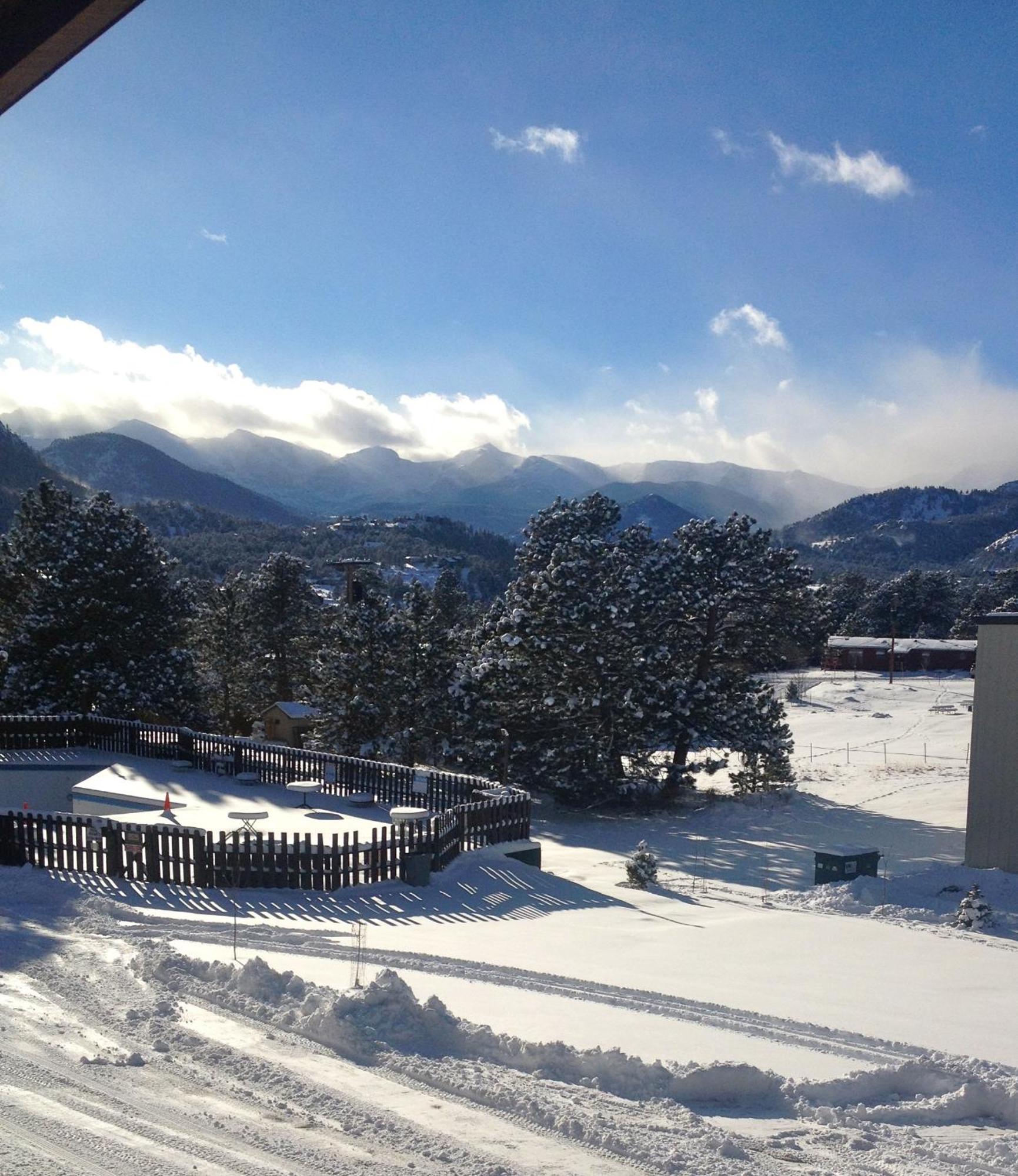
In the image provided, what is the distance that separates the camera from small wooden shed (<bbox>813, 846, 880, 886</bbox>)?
17672mm

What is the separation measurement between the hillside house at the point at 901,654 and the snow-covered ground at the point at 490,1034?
8329 centimetres

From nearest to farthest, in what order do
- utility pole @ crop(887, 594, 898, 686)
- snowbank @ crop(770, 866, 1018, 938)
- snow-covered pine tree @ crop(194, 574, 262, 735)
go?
snowbank @ crop(770, 866, 1018, 938), snow-covered pine tree @ crop(194, 574, 262, 735), utility pole @ crop(887, 594, 898, 686)

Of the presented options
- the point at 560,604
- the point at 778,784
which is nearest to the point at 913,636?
the point at 778,784

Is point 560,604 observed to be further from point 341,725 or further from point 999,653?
point 999,653

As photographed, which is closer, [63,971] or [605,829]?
[63,971]

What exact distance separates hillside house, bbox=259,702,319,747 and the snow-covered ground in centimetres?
2218

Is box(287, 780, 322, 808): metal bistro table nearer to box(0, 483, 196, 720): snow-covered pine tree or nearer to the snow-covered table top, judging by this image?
the snow-covered table top

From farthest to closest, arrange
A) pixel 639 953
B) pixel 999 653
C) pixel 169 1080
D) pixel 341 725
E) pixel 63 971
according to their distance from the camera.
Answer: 1. pixel 341 725
2. pixel 999 653
3. pixel 639 953
4. pixel 63 971
5. pixel 169 1080

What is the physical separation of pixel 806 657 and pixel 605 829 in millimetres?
76351

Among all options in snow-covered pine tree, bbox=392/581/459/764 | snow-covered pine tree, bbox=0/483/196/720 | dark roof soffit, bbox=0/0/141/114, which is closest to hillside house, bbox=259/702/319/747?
snow-covered pine tree, bbox=0/483/196/720

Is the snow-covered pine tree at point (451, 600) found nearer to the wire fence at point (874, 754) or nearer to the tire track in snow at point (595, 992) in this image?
the wire fence at point (874, 754)

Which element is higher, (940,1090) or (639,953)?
(940,1090)

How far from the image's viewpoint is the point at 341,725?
32312mm

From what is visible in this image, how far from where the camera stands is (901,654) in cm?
9181
